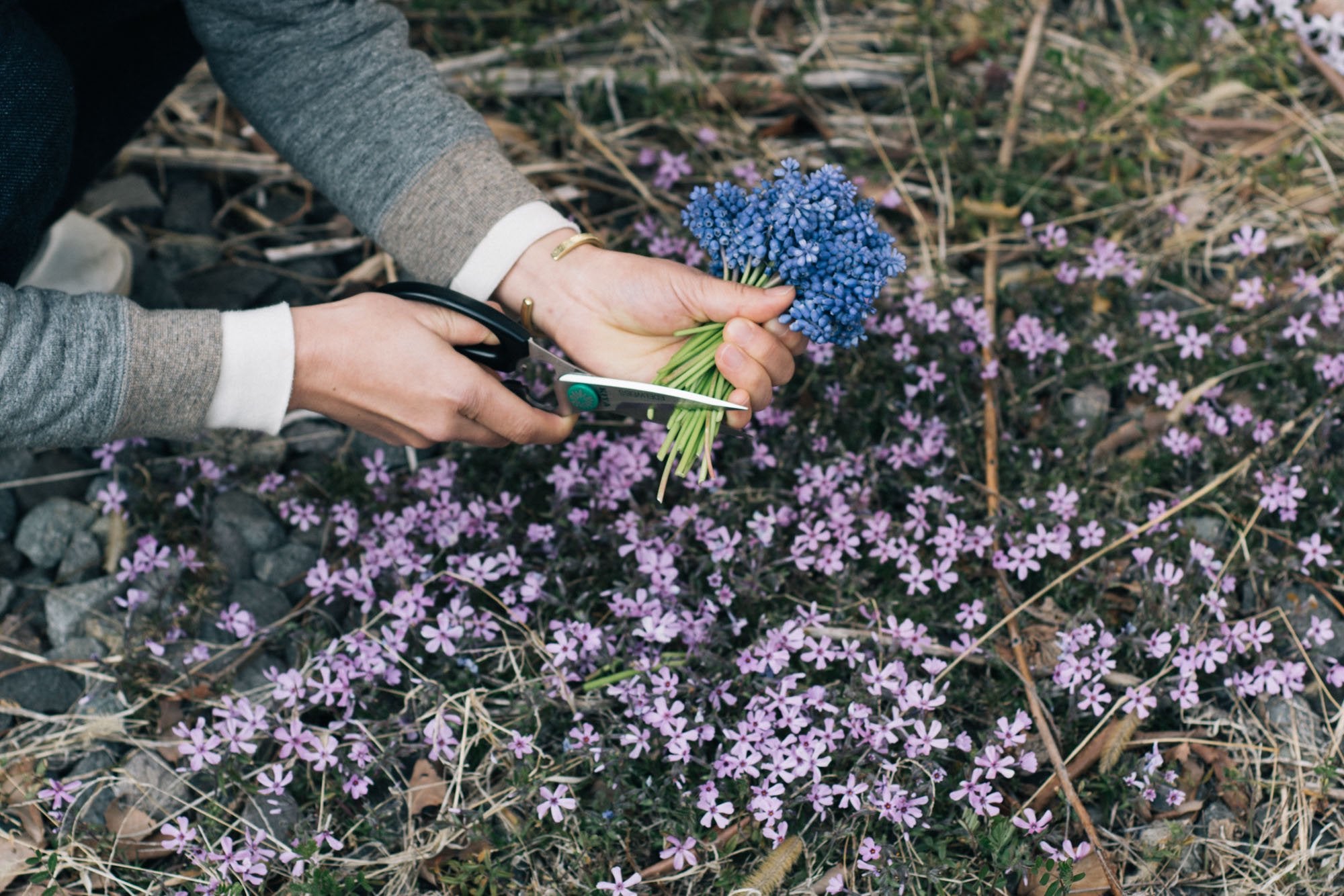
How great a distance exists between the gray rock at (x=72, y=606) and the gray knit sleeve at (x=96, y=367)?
0.73m

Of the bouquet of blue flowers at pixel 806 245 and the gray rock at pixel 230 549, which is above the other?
the bouquet of blue flowers at pixel 806 245

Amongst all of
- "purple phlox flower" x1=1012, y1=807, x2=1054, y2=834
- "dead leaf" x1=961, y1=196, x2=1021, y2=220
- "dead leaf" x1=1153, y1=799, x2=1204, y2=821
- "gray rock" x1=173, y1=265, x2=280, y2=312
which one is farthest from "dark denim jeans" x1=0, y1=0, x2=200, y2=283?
"dead leaf" x1=1153, y1=799, x2=1204, y2=821

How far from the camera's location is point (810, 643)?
2.26 m

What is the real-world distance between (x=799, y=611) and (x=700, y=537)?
0.27 metres

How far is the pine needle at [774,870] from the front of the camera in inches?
81.3

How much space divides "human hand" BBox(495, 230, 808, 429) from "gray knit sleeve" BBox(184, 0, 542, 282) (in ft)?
0.55

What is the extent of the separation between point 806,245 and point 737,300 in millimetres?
184

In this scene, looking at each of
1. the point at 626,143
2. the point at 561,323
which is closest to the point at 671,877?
the point at 561,323

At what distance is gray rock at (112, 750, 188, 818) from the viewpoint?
2.28m

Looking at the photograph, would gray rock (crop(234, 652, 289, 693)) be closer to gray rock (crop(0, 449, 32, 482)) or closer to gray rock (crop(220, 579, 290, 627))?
gray rock (crop(220, 579, 290, 627))

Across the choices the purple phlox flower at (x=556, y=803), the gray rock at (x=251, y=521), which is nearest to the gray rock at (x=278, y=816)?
the purple phlox flower at (x=556, y=803)

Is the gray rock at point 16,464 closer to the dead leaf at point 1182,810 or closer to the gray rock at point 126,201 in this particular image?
the gray rock at point 126,201

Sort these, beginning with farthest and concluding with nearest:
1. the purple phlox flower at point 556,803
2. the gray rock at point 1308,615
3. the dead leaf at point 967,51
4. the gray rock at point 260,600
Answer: the dead leaf at point 967,51, the gray rock at point 260,600, the gray rock at point 1308,615, the purple phlox flower at point 556,803

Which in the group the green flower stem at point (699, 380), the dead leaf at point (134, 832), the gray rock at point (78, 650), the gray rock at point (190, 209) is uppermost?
the green flower stem at point (699, 380)
